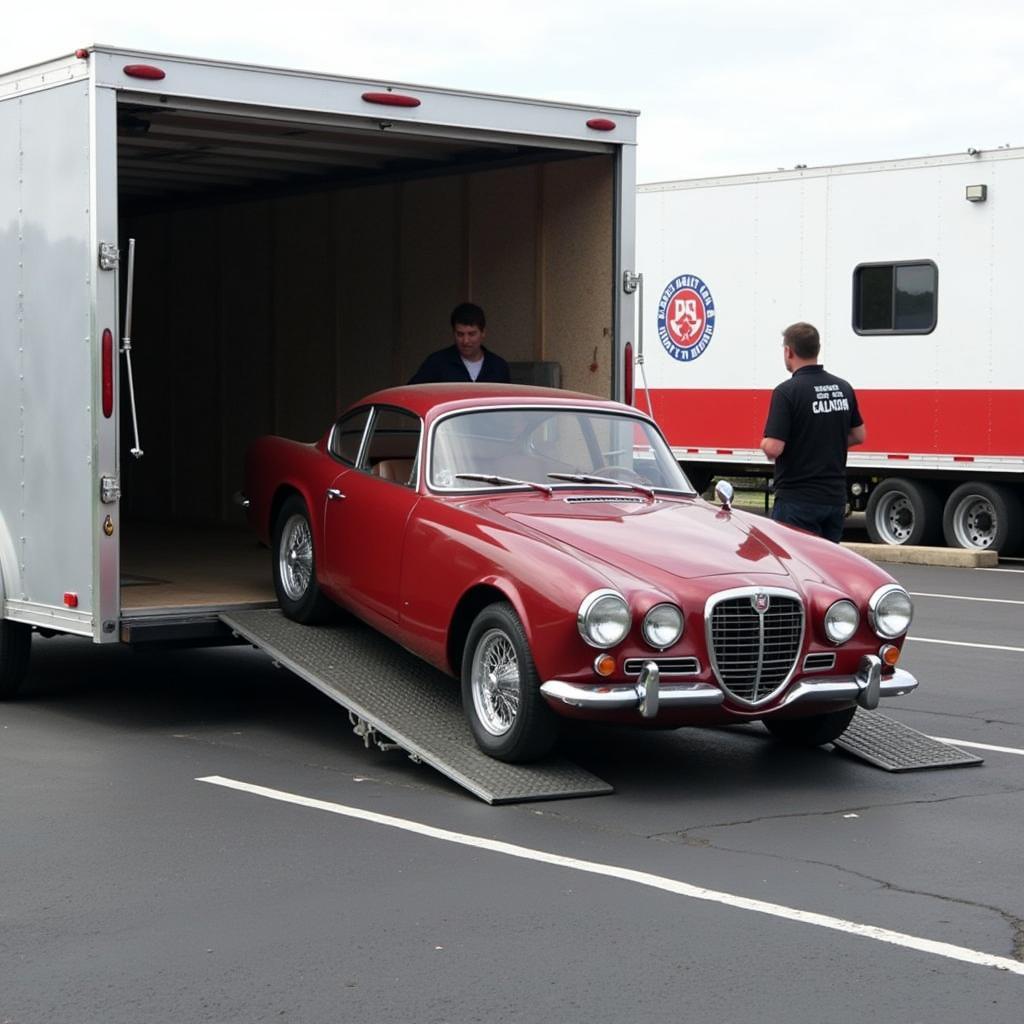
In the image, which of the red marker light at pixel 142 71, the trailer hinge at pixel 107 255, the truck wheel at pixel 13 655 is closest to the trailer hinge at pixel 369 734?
the truck wheel at pixel 13 655

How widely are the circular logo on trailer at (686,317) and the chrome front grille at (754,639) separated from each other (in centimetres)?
1359

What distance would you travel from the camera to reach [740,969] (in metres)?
5.39

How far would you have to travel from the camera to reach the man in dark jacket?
11.1 m

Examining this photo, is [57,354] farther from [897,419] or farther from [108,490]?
[897,419]

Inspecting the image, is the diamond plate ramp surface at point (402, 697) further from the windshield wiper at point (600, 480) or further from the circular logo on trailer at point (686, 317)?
the circular logo on trailer at point (686, 317)

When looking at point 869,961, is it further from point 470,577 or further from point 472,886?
point 470,577

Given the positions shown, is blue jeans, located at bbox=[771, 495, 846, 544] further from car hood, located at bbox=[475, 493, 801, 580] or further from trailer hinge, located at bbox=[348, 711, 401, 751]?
trailer hinge, located at bbox=[348, 711, 401, 751]

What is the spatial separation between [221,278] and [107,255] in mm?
6034

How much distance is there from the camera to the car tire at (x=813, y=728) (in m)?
8.46

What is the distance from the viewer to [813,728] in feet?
28.3

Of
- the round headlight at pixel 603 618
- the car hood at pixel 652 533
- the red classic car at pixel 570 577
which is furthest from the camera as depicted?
the car hood at pixel 652 533

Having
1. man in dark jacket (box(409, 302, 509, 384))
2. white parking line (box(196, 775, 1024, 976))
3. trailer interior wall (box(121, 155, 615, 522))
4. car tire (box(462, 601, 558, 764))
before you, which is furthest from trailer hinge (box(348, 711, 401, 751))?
trailer interior wall (box(121, 155, 615, 522))

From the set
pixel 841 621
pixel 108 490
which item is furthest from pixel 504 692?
pixel 108 490

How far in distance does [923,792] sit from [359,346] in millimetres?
6572
